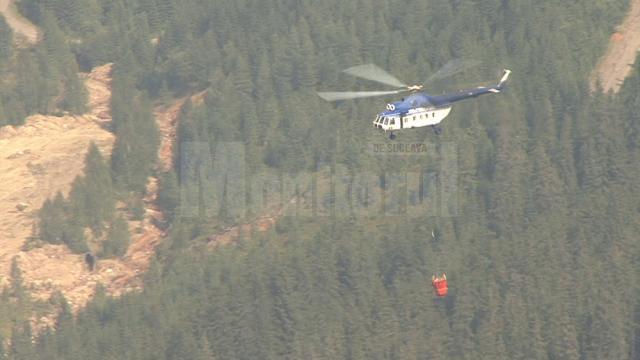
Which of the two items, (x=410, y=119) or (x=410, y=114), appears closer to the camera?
(x=410, y=114)

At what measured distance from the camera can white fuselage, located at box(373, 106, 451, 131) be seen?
16650 cm

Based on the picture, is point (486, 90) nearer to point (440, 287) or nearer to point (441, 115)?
point (441, 115)

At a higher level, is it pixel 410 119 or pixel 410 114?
pixel 410 114

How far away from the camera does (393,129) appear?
166 metres

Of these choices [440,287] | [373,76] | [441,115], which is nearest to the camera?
[373,76]

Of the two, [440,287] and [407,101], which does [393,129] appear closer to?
[407,101]

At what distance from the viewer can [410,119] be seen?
167000 millimetres

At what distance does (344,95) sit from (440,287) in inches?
995

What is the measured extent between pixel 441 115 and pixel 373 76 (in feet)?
38.0

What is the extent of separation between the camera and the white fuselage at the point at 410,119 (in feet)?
546

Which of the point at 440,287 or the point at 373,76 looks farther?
the point at 440,287

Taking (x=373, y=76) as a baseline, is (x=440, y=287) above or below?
below

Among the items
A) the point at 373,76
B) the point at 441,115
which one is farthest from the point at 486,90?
the point at 373,76

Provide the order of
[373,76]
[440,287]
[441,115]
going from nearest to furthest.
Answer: [373,76]
[441,115]
[440,287]
